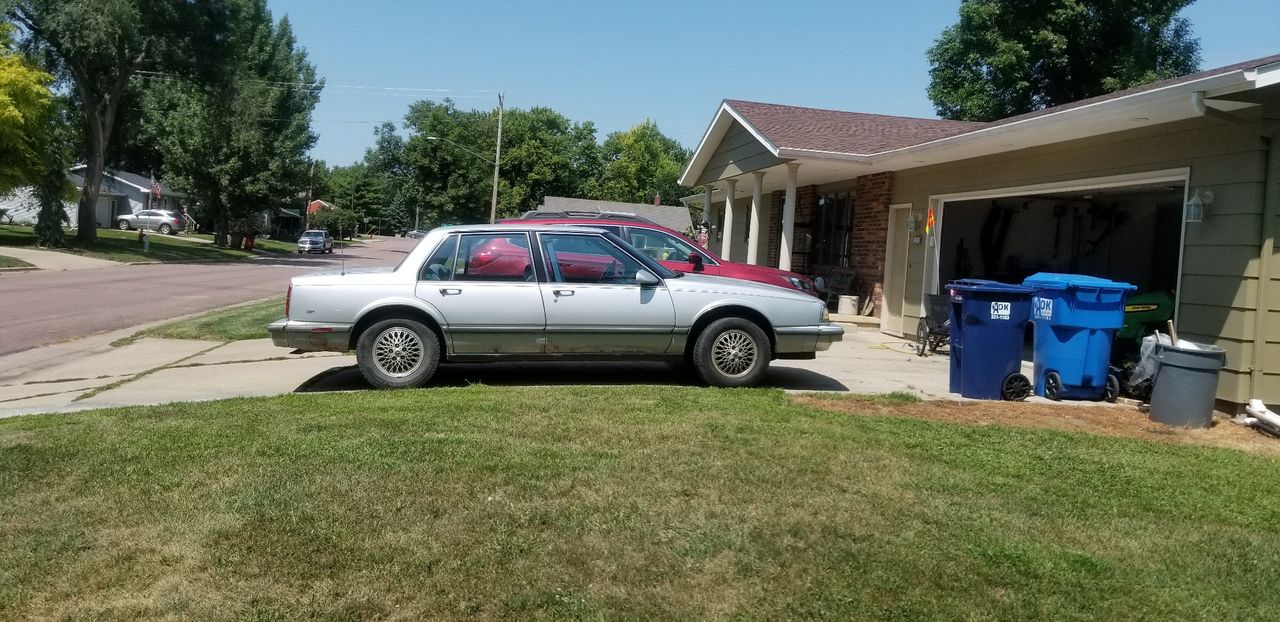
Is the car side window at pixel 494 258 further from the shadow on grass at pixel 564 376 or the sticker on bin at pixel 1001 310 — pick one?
the sticker on bin at pixel 1001 310

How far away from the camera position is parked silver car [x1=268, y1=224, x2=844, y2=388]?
827 cm

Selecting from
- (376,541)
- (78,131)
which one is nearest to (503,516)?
(376,541)

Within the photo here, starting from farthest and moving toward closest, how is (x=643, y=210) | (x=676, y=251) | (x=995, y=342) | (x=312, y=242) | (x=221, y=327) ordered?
(x=312, y=242)
(x=643, y=210)
(x=221, y=327)
(x=676, y=251)
(x=995, y=342)

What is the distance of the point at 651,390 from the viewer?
791cm

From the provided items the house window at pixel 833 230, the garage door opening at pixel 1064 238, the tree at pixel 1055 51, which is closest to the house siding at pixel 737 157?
the house window at pixel 833 230

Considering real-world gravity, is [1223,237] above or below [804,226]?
below

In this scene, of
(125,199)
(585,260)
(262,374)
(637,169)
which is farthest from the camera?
(637,169)

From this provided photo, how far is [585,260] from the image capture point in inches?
339

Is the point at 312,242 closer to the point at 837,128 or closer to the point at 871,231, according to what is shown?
the point at 837,128

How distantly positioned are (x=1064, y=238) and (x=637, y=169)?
239 ft

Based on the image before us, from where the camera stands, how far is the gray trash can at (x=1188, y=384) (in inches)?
297

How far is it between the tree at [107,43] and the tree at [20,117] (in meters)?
1.31

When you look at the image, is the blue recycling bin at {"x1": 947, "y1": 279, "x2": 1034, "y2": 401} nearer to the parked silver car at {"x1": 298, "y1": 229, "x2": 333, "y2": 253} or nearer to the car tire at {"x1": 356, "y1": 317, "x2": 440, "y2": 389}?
the car tire at {"x1": 356, "y1": 317, "x2": 440, "y2": 389}

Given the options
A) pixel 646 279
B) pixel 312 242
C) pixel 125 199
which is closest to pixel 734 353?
pixel 646 279
